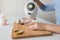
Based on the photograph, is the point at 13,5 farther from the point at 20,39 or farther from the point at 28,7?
the point at 20,39

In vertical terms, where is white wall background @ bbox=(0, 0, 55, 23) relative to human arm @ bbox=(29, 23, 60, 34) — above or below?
above

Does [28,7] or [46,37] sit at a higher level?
[28,7]

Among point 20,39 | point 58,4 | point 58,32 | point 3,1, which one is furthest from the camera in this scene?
point 3,1

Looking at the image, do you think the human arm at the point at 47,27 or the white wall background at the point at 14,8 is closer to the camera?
the human arm at the point at 47,27

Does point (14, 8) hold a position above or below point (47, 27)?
above

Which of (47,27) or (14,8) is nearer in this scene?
(47,27)

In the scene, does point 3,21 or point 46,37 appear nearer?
point 46,37

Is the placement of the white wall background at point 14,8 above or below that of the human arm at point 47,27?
above

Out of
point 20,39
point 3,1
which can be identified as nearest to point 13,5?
point 3,1

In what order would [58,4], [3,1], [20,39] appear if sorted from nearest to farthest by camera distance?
[20,39]
[58,4]
[3,1]

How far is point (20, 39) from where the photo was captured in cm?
79

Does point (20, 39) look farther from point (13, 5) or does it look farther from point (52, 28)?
point (13, 5)

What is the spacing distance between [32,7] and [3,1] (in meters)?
0.71

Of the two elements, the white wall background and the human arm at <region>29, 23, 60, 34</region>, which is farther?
the white wall background
